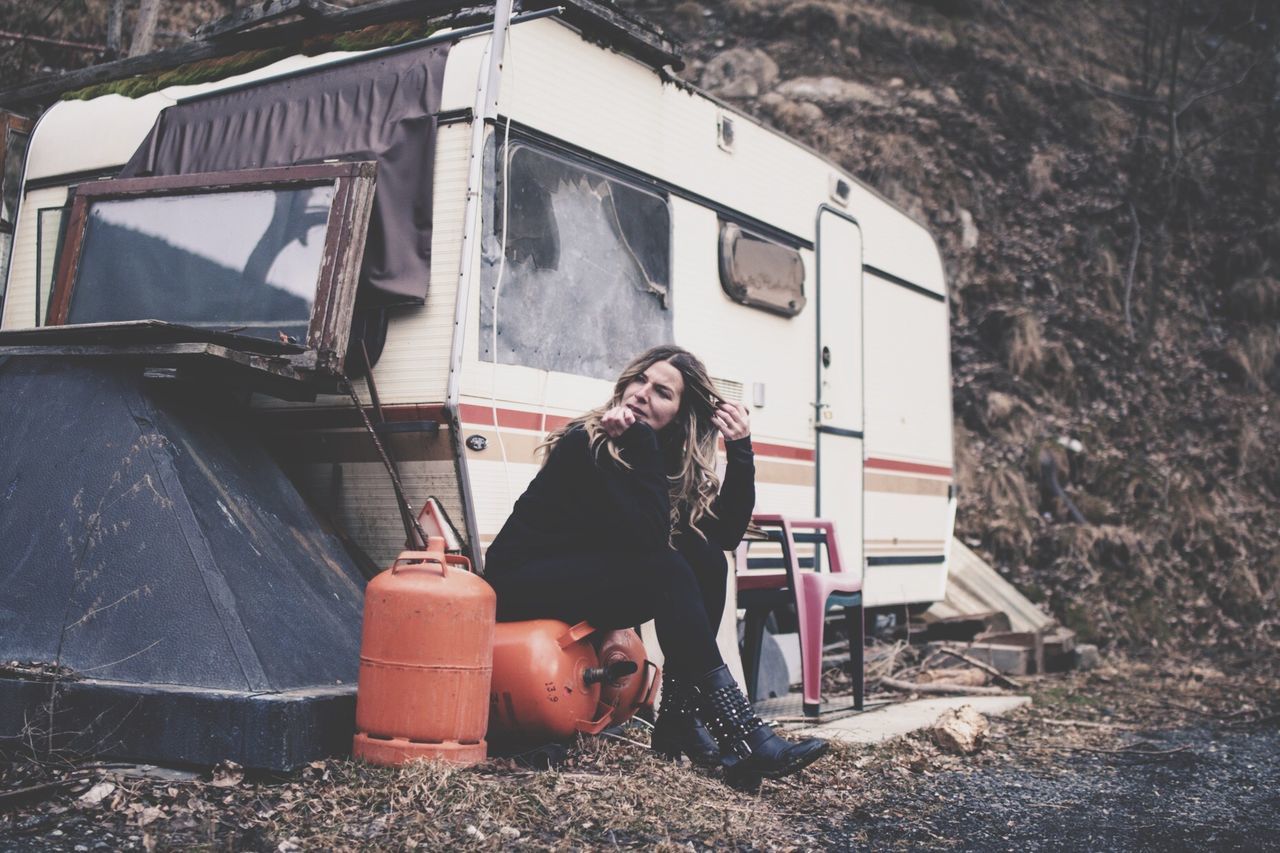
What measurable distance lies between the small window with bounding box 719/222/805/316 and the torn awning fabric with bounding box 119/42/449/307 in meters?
1.74

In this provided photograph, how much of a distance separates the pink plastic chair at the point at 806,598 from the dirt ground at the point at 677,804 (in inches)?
21.7

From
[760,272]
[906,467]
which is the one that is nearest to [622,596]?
[760,272]

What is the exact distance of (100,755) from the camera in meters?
3.28

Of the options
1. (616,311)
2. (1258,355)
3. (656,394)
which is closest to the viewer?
(656,394)

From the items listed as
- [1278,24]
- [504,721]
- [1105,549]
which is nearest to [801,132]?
[1105,549]

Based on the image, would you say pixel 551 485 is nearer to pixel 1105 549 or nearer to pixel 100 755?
pixel 100 755

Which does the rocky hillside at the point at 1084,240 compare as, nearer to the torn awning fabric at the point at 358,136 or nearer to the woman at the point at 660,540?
the torn awning fabric at the point at 358,136

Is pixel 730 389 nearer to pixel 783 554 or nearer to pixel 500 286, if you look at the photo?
pixel 783 554

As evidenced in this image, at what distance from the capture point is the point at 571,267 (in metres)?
4.84

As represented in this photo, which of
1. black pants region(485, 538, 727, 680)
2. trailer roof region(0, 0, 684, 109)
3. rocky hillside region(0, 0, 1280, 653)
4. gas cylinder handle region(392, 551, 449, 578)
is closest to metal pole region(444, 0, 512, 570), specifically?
trailer roof region(0, 0, 684, 109)

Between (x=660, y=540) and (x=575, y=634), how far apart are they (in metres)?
0.39

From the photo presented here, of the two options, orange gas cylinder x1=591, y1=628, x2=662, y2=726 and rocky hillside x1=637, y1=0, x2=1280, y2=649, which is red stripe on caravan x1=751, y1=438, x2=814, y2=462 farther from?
rocky hillside x1=637, y1=0, x2=1280, y2=649

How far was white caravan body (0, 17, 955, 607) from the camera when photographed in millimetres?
4371

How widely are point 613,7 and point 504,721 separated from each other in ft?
10.0
